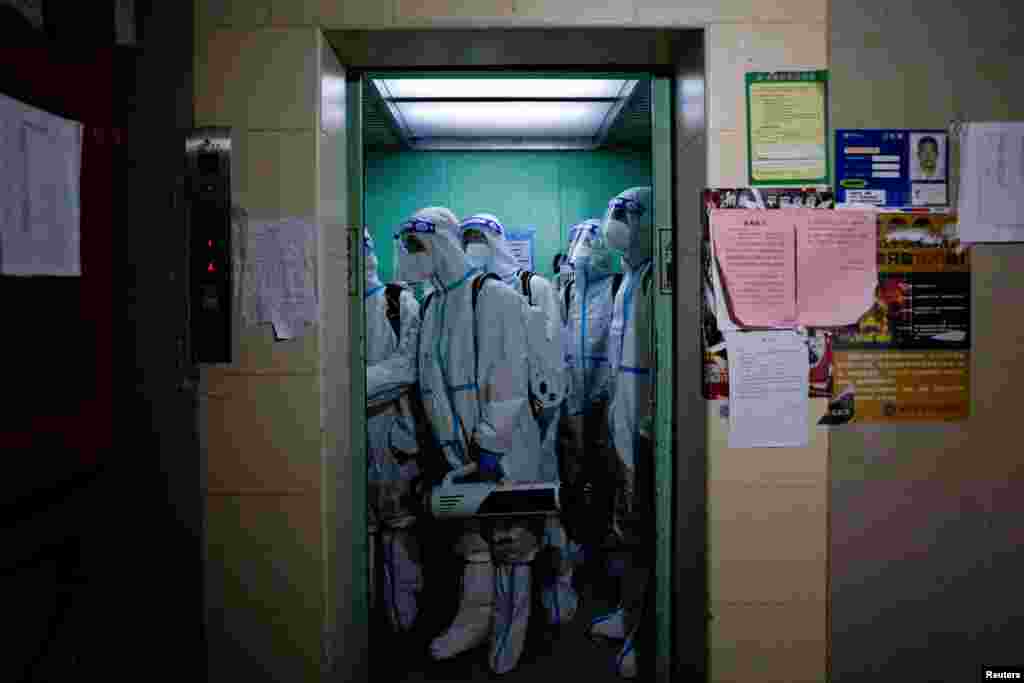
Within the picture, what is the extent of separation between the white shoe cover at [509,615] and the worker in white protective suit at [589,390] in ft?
2.99

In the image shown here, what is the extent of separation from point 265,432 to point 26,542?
1.72ft

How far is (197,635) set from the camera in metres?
1.47

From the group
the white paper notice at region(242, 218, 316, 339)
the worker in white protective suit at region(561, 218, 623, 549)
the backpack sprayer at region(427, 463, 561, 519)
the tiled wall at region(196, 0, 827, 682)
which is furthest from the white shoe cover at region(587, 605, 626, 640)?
the white paper notice at region(242, 218, 316, 339)

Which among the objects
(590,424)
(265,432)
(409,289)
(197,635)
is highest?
(409,289)

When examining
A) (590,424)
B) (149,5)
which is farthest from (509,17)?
(590,424)

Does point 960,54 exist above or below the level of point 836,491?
above

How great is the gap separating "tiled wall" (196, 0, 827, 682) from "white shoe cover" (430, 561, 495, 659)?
975 millimetres

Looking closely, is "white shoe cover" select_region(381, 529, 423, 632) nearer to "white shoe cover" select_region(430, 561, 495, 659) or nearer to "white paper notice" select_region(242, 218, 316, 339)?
"white shoe cover" select_region(430, 561, 495, 659)

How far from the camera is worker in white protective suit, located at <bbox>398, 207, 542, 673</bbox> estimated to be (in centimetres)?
233

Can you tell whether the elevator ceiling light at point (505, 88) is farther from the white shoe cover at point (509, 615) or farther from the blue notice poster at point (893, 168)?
the white shoe cover at point (509, 615)

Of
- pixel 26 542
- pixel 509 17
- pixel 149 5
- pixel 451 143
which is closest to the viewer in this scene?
pixel 26 542

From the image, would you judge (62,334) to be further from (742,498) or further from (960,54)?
(960,54)

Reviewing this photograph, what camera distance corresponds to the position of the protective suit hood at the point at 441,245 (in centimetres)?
255

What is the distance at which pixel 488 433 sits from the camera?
229 centimetres
